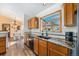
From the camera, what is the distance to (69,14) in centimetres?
174

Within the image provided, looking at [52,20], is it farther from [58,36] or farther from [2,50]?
[2,50]

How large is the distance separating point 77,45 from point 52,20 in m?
0.58

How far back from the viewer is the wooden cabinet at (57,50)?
1.63m

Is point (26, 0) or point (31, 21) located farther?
point (31, 21)

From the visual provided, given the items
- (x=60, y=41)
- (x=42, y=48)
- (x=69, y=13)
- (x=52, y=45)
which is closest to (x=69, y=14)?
(x=69, y=13)

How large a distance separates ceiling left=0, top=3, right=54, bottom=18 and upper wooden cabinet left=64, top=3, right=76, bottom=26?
27 centimetres

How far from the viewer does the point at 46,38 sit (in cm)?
187

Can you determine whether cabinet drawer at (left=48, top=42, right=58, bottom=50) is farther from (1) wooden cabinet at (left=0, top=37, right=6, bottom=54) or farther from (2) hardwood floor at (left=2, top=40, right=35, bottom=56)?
(1) wooden cabinet at (left=0, top=37, right=6, bottom=54)

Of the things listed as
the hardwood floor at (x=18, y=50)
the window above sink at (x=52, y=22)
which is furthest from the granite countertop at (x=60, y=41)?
the hardwood floor at (x=18, y=50)

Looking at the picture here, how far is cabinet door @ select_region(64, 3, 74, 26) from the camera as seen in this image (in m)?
1.73

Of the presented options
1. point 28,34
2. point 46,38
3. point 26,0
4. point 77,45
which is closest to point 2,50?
point 28,34

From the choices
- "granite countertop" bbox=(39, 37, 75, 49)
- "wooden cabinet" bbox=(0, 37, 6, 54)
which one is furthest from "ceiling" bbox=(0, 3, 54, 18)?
"granite countertop" bbox=(39, 37, 75, 49)

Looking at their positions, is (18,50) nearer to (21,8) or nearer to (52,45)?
(52,45)

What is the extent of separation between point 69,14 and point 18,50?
105 cm
